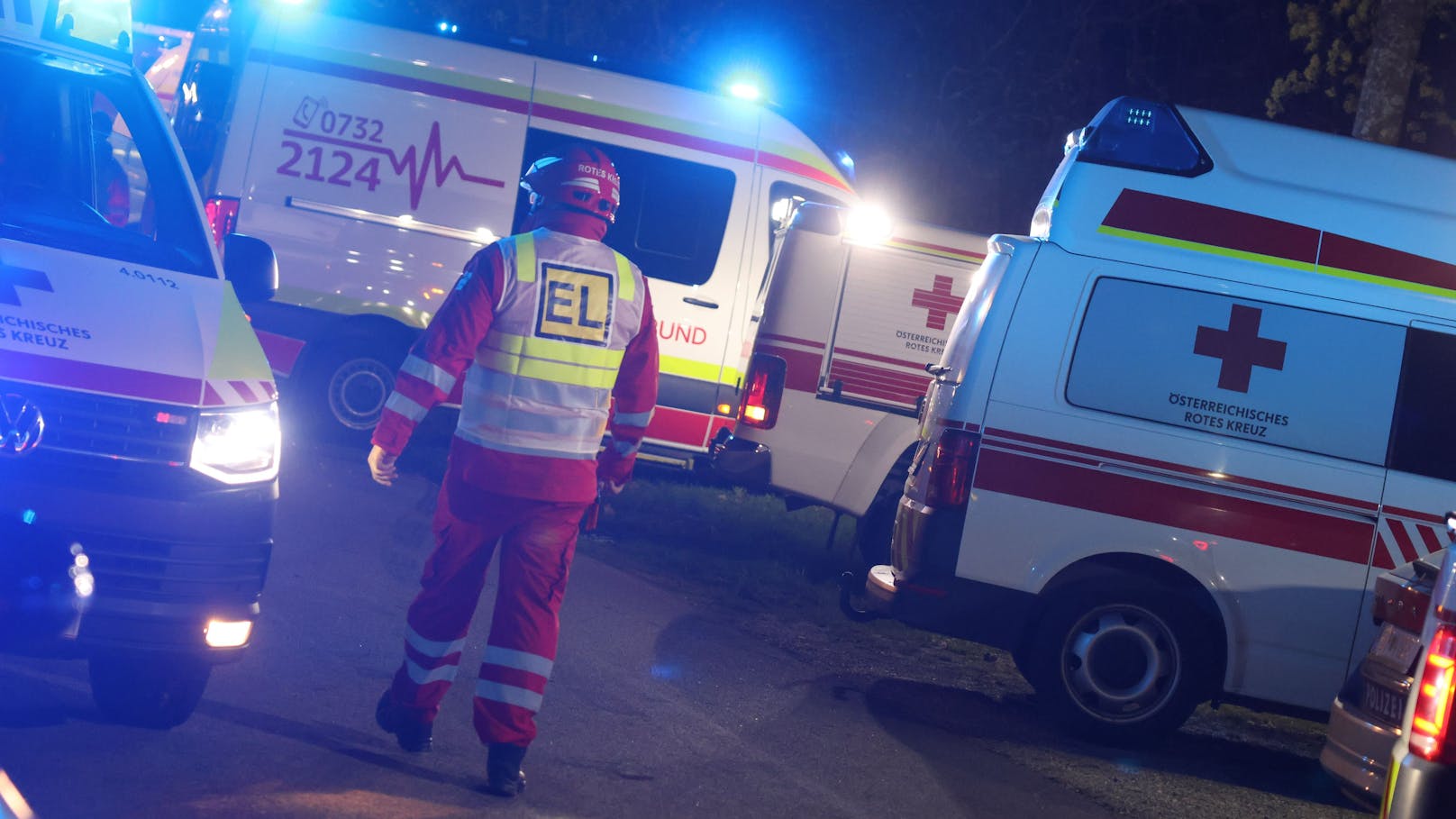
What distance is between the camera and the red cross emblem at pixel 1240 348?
6.57 m

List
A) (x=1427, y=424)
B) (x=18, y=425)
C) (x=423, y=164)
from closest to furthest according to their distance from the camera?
(x=18, y=425)
(x=1427, y=424)
(x=423, y=164)

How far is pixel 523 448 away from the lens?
4902mm

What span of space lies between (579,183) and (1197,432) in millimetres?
3000

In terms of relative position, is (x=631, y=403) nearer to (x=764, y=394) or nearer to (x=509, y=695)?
(x=509, y=695)

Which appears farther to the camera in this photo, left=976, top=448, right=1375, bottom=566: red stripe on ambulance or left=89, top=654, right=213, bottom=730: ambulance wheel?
left=976, top=448, right=1375, bottom=566: red stripe on ambulance

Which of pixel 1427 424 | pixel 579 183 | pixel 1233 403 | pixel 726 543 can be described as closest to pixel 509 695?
pixel 579 183

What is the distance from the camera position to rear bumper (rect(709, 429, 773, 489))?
31.1 ft

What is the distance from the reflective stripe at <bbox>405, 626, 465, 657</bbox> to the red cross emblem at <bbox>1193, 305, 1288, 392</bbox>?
3.45 meters

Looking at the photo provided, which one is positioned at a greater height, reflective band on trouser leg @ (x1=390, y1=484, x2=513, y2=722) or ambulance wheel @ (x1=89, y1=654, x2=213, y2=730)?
reflective band on trouser leg @ (x1=390, y1=484, x2=513, y2=722)

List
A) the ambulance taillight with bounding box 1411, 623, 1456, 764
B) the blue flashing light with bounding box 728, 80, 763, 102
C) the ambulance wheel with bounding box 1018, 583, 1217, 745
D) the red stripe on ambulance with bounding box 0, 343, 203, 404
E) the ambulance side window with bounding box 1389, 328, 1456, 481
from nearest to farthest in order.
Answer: the ambulance taillight with bounding box 1411, 623, 1456, 764, the red stripe on ambulance with bounding box 0, 343, 203, 404, the ambulance side window with bounding box 1389, 328, 1456, 481, the ambulance wheel with bounding box 1018, 583, 1217, 745, the blue flashing light with bounding box 728, 80, 763, 102

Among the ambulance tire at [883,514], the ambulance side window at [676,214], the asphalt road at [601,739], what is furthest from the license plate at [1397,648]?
the ambulance side window at [676,214]

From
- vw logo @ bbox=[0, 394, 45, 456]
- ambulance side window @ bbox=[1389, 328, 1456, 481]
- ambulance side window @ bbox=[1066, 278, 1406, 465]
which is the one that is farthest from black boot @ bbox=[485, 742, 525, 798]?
ambulance side window @ bbox=[1389, 328, 1456, 481]

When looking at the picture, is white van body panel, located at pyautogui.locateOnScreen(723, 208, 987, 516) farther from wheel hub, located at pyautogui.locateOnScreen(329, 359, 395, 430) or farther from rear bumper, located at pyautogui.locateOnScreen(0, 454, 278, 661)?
rear bumper, located at pyautogui.locateOnScreen(0, 454, 278, 661)

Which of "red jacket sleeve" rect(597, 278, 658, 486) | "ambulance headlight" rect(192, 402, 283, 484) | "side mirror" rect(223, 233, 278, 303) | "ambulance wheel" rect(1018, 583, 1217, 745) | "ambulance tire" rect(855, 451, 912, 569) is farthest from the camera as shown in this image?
"ambulance tire" rect(855, 451, 912, 569)
